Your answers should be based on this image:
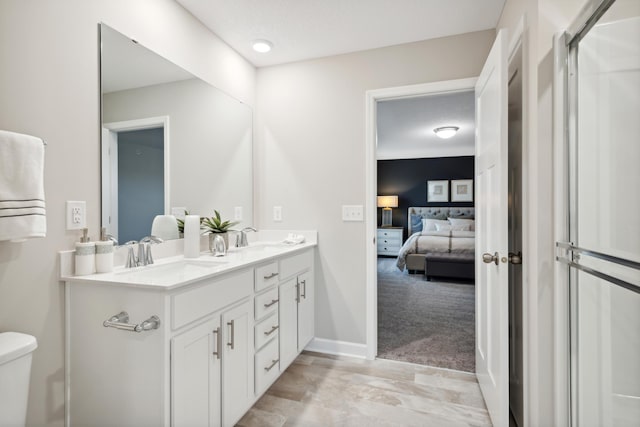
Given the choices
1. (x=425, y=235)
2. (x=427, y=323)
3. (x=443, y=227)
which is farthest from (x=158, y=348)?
(x=443, y=227)

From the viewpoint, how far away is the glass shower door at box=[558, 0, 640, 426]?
95 cm

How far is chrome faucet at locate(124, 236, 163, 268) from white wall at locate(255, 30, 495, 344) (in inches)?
47.4

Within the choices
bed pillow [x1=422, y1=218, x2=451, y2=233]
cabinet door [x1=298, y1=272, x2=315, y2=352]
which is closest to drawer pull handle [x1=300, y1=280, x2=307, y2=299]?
cabinet door [x1=298, y1=272, x2=315, y2=352]

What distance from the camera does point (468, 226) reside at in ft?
21.6

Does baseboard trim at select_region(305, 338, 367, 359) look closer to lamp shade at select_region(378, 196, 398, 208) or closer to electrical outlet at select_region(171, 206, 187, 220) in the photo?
electrical outlet at select_region(171, 206, 187, 220)

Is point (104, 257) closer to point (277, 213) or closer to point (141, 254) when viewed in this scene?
point (141, 254)

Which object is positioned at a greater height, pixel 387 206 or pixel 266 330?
pixel 387 206

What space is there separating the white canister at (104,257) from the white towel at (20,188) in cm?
28

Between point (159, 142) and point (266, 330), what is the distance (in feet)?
4.07

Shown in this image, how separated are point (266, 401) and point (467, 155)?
6.88m

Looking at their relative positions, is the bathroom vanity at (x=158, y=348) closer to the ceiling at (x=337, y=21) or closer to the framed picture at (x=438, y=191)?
the ceiling at (x=337, y=21)

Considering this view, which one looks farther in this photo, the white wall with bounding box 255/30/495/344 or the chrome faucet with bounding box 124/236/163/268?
the white wall with bounding box 255/30/495/344

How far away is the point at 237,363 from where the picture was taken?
163cm

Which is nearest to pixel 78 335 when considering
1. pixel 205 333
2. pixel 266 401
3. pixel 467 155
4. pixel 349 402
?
pixel 205 333
